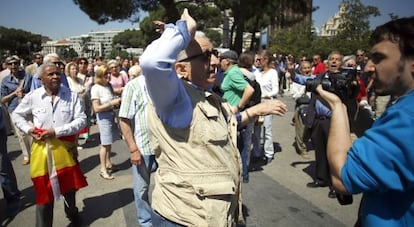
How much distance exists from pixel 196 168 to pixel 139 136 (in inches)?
66.7

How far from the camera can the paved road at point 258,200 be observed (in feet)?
12.2

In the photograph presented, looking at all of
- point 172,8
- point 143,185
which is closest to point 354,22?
point 172,8

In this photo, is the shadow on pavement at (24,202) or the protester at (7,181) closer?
the shadow on pavement at (24,202)

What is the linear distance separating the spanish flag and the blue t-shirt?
2.81m

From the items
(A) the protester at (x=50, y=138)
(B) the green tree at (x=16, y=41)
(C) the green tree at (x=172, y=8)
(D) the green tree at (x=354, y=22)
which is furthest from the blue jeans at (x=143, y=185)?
(B) the green tree at (x=16, y=41)

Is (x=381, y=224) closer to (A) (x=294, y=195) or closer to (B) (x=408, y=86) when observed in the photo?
(B) (x=408, y=86)

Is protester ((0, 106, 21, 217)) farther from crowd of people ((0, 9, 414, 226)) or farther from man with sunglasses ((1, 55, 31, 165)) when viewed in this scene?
man with sunglasses ((1, 55, 31, 165))

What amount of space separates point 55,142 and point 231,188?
7.35 feet

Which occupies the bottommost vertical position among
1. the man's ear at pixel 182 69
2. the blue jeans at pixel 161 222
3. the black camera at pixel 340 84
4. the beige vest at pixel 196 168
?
the blue jeans at pixel 161 222

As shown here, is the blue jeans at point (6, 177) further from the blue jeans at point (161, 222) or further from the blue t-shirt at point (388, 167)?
the blue t-shirt at point (388, 167)

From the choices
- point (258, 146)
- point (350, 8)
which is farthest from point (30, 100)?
point (350, 8)

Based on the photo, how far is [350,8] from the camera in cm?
2492

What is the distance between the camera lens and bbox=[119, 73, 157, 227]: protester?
10.3 ft

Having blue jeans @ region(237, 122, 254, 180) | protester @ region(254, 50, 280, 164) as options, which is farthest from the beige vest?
protester @ region(254, 50, 280, 164)
